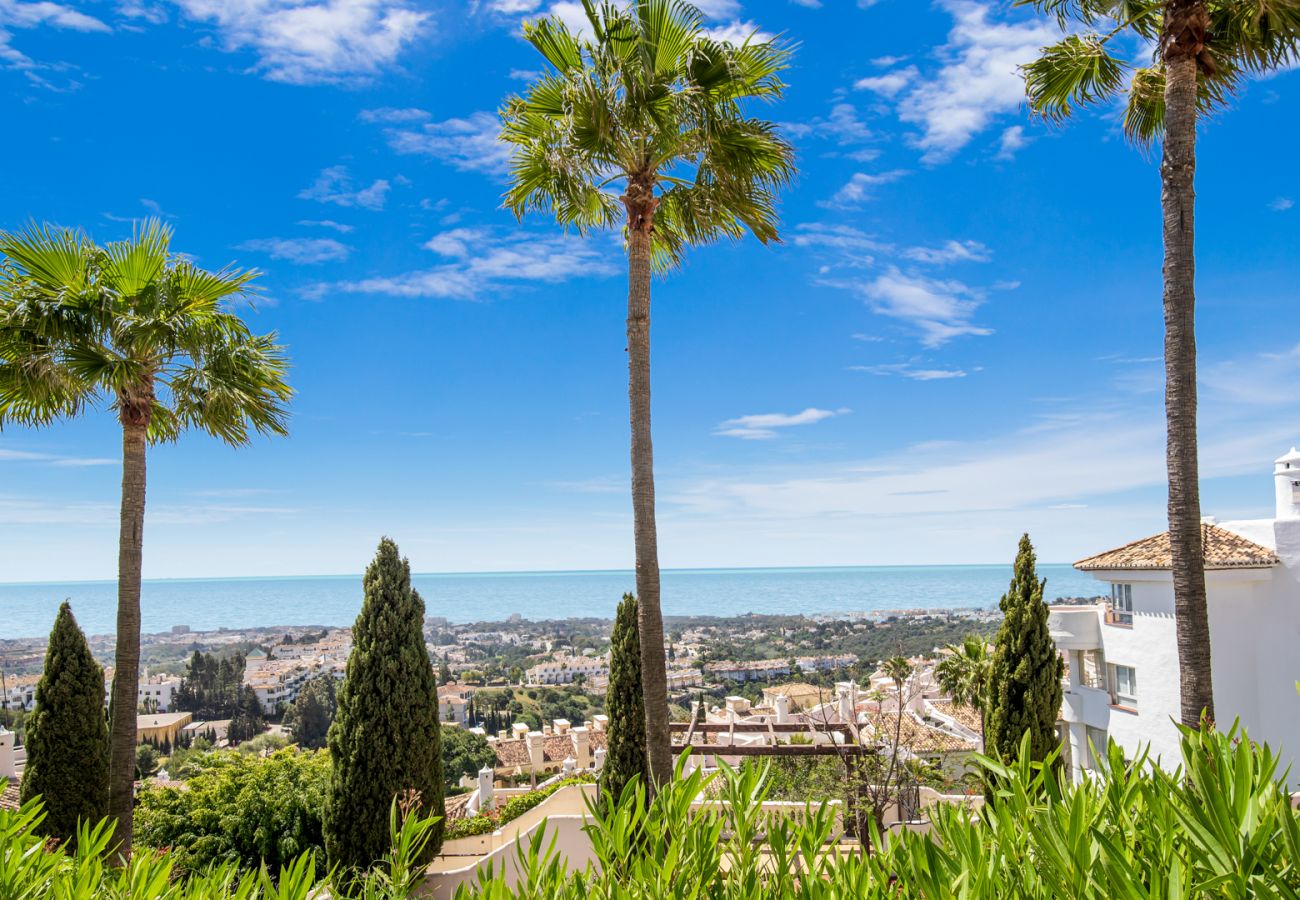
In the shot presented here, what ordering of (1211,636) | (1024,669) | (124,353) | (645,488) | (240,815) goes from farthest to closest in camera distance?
(1211,636)
(1024,669)
(240,815)
(124,353)
(645,488)

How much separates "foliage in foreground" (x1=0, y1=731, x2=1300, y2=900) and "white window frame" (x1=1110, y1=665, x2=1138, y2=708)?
50.9ft

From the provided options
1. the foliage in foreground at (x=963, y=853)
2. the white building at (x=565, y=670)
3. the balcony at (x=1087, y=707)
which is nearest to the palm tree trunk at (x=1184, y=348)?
the foliage in foreground at (x=963, y=853)

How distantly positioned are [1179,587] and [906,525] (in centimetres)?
7104

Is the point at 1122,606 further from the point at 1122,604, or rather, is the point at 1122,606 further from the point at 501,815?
the point at 501,815

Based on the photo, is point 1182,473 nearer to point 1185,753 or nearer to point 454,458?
point 1185,753

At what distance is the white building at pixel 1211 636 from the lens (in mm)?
13156

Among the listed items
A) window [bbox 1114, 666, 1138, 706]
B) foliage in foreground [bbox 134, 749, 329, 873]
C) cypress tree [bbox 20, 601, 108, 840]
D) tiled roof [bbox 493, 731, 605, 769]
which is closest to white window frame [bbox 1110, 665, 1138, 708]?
window [bbox 1114, 666, 1138, 706]

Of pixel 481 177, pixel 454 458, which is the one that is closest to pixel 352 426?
pixel 454 458

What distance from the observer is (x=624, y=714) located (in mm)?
11148

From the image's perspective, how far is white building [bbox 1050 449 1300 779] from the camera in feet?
43.2

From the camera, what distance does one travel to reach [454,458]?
69.1m

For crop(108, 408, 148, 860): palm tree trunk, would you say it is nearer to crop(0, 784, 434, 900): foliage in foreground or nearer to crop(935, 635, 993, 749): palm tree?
crop(0, 784, 434, 900): foliage in foreground

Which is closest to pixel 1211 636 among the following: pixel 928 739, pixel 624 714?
pixel 928 739

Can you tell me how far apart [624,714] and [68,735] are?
7.43m
